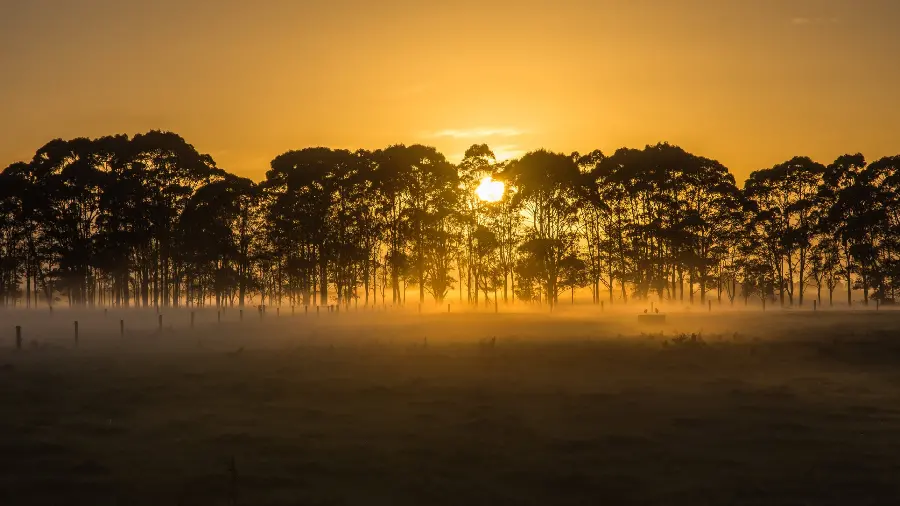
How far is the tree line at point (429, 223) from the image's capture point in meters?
84.5

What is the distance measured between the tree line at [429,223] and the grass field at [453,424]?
152 ft

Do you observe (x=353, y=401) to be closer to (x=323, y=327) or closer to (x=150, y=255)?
(x=323, y=327)

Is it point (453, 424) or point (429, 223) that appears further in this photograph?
point (429, 223)

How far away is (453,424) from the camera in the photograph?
845 inches

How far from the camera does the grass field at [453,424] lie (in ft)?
52.8

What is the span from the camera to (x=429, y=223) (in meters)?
88.1

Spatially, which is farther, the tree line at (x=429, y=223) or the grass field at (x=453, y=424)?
the tree line at (x=429, y=223)

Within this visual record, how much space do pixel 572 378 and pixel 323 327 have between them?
1254 inches

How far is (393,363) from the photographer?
33.9 m

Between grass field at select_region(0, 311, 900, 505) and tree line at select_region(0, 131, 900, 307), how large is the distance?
1823 inches

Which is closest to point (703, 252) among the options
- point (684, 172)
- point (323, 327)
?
point (684, 172)

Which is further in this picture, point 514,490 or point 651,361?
point 651,361

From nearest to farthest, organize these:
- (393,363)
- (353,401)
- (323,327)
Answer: (353,401), (393,363), (323,327)

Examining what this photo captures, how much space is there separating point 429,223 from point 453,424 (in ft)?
220
